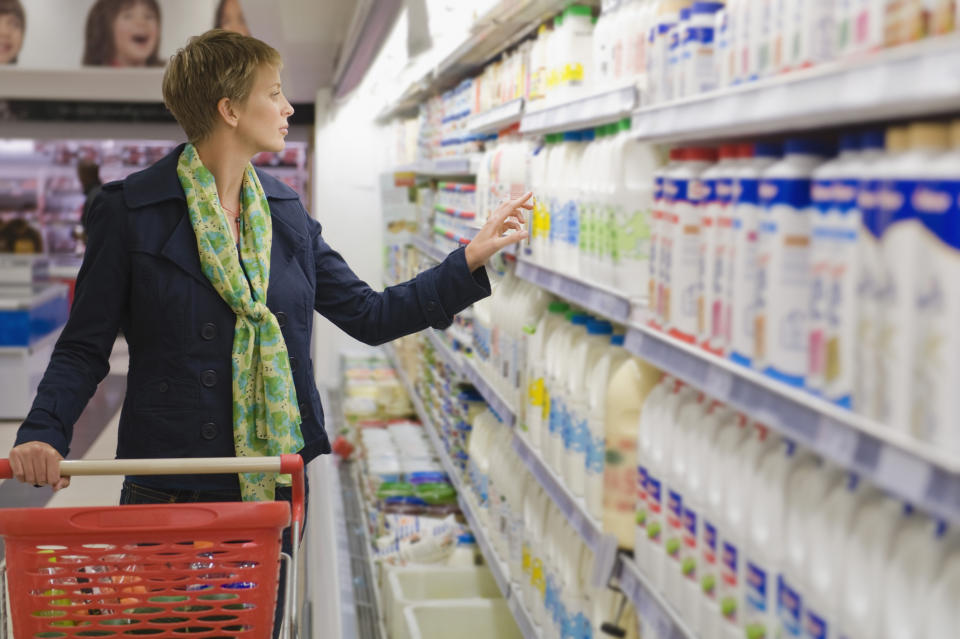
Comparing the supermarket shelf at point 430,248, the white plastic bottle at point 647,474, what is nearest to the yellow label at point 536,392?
the white plastic bottle at point 647,474

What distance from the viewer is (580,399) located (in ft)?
7.79

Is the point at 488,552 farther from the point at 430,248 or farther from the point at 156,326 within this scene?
the point at 430,248

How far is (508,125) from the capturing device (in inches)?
136

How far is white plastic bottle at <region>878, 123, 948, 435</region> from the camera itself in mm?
1067

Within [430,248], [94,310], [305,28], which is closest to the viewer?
[94,310]

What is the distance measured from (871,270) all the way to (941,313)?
146 millimetres

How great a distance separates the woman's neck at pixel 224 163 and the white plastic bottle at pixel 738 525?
1425 millimetres

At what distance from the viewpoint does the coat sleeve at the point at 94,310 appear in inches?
91.3

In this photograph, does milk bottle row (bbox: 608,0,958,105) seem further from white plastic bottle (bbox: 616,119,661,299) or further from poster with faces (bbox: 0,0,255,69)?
poster with faces (bbox: 0,0,255,69)

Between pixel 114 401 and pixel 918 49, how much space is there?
865 cm

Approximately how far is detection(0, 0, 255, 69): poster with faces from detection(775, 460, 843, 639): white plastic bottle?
9.12m

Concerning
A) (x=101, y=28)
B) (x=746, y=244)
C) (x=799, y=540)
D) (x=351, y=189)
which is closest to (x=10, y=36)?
(x=101, y=28)

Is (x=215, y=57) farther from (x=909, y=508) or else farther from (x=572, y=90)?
(x=909, y=508)

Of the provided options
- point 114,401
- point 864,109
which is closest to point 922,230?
point 864,109
